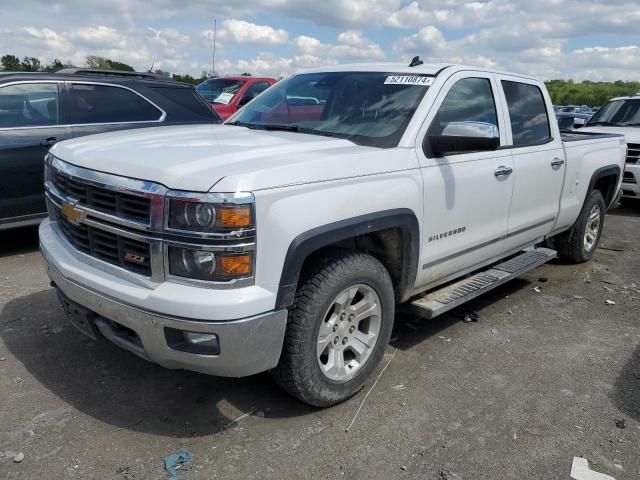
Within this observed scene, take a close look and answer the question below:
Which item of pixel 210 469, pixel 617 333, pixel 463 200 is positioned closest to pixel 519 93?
pixel 463 200

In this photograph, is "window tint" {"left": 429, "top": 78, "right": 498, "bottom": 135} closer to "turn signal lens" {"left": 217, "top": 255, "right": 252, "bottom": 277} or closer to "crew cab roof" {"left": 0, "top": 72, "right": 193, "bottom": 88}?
"turn signal lens" {"left": 217, "top": 255, "right": 252, "bottom": 277}

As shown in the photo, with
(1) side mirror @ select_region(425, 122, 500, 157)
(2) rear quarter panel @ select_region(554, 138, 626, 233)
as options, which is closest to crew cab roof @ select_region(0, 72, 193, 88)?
(1) side mirror @ select_region(425, 122, 500, 157)

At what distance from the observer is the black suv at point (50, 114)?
5430 mm

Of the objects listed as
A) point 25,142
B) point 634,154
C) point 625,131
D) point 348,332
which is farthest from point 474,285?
point 625,131

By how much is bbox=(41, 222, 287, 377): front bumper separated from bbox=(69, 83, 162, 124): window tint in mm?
3661

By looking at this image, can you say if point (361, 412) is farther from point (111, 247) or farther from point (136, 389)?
point (111, 247)

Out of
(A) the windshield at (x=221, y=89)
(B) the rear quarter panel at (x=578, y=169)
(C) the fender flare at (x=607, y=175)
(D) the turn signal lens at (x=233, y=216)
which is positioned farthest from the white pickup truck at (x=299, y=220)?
(A) the windshield at (x=221, y=89)

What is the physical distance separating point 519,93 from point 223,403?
342cm

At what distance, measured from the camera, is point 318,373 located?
2.98 metres

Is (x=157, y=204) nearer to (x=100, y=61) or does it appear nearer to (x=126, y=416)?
(x=126, y=416)

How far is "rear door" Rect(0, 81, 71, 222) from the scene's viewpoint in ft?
17.7

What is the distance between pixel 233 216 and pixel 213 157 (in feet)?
1.37

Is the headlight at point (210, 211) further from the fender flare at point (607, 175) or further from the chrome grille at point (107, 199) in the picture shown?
the fender flare at point (607, 175)

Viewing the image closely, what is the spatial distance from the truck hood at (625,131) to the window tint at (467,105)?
579cm
